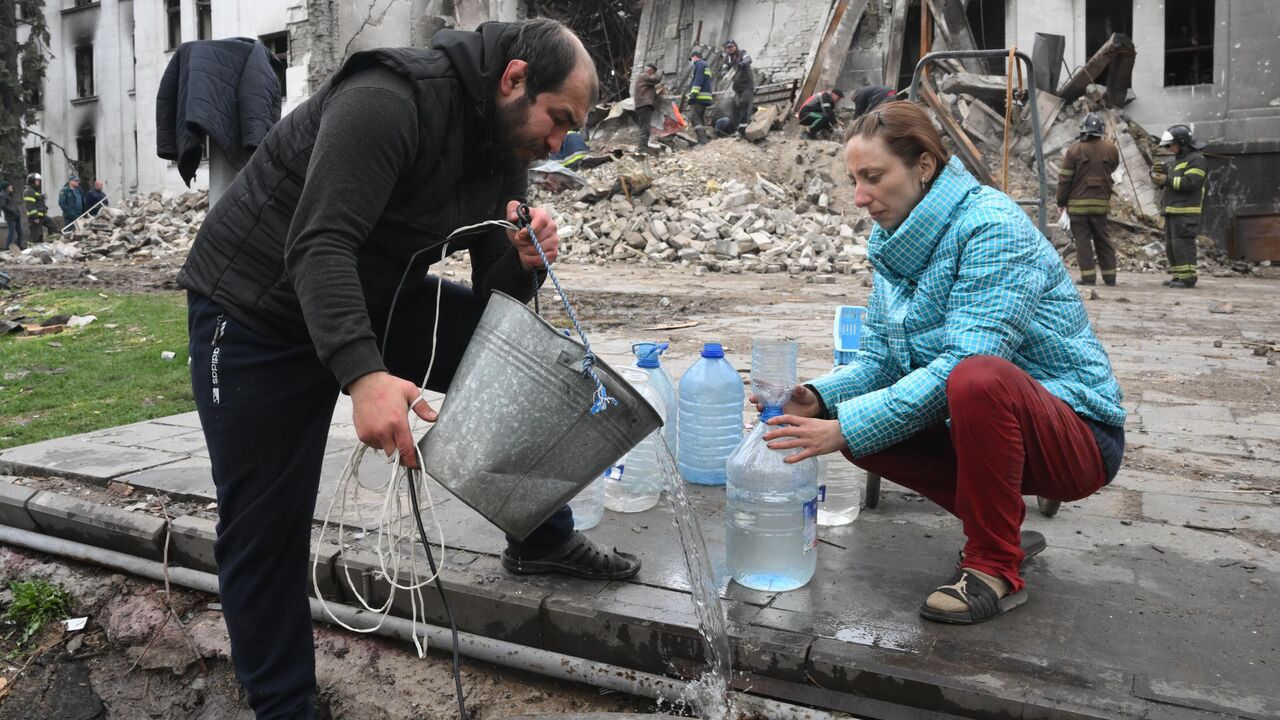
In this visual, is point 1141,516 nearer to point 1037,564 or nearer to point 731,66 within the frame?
point 1037,564

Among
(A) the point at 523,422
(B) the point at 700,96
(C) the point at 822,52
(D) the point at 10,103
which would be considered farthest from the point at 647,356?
(D) the point at 10,103

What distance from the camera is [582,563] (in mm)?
3002

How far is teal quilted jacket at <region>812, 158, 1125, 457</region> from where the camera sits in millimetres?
2576

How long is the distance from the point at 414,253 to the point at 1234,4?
72.7 ft

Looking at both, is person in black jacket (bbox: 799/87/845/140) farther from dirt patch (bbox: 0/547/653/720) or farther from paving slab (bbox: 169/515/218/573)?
dirt patch (bbox: 0/547/653/720)

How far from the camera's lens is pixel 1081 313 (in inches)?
109

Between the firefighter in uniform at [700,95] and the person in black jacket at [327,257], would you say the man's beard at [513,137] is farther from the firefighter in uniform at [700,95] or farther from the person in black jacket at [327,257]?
the firefighter in uniform at [700,95]

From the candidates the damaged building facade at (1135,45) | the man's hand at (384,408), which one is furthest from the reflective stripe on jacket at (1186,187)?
the man's hand at (384,408)

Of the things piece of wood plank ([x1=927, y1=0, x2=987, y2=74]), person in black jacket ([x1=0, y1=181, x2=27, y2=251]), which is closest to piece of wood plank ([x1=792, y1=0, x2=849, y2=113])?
piece of wood plank ([x1=927, y1=0, x2=987, y2=74])

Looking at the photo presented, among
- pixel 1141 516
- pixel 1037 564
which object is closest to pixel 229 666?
pixel 1037 564

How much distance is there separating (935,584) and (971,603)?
0.33 m

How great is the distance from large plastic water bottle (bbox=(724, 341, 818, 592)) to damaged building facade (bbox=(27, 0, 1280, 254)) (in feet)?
62.7

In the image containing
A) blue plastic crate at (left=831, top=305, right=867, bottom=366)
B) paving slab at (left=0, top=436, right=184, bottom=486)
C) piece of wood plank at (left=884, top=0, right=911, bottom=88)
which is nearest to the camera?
blue plastic crate at (left=831, top=305, right=867, bottom=366)

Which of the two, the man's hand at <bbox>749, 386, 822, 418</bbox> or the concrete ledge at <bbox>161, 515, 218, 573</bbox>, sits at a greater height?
the man's hand at <bbox>749, 386, 822, 418</bbox>
